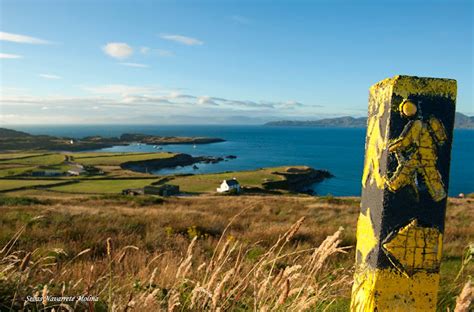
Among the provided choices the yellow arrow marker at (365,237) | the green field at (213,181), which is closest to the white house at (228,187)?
the green field at (213,181)

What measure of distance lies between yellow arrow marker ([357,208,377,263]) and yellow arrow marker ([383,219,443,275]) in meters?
0.08

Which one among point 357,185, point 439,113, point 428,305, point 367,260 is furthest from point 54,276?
point 357,185

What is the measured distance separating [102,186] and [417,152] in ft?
183

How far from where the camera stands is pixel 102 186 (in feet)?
174

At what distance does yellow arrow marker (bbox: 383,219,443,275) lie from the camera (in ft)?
5.99

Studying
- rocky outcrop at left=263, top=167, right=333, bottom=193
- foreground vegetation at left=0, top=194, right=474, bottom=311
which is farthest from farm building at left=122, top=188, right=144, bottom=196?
foreground vegetation at left=0, top=194, right=474, bottom=311

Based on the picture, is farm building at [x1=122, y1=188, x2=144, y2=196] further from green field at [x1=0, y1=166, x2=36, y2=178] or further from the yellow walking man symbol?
the yellow walking man symbol

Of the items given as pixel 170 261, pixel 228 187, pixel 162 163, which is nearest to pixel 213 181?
pixel 228 187

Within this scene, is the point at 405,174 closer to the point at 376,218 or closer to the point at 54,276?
the point at 376,218

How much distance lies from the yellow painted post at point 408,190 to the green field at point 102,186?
46.9 meters

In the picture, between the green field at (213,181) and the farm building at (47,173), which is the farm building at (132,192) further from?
the farm building at (47,173)

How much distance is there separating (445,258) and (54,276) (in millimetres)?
7057

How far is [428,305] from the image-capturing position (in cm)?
189

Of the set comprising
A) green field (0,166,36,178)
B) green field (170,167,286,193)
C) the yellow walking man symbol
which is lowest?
green field (170,167,286,193)
